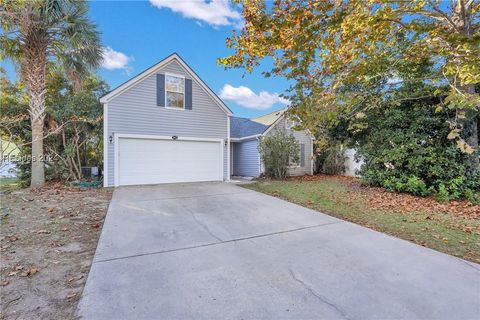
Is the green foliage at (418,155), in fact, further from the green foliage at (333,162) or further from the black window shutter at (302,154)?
the black window shutter at (302,154)

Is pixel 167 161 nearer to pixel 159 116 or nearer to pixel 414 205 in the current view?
pixel 159 116

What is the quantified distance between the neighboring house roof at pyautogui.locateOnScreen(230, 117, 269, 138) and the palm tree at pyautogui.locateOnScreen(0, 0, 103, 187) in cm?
870

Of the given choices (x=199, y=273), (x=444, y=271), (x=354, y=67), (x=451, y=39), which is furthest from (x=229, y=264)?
(x=354, y=67)

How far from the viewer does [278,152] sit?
1279 centimetres

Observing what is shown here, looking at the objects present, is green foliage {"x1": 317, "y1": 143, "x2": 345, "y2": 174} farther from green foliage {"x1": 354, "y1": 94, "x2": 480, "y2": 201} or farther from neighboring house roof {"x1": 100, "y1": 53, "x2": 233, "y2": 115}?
neighboring house roof {"x1": 100, "y1": 53, "x2": 233, "y2": 115}

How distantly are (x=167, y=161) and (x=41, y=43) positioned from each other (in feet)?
20.5

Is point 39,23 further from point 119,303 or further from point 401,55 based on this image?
point 401,55

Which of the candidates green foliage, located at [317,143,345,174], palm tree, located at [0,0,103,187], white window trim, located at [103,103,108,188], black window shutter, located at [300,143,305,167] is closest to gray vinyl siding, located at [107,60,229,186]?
white window trim, located at [103,103,108,188]

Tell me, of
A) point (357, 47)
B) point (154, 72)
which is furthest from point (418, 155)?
point (154, 72)

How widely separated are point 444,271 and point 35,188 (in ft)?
37.9

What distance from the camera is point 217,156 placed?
12203mm

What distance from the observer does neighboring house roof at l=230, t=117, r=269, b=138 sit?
48.5 ft

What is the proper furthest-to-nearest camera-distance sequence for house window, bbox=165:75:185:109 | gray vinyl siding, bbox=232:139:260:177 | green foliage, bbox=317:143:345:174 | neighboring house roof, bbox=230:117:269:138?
green foliage, bbox=317:143:345:174 → neighboring house roof, bbox=230:117:269:138 → gray vinyl siding, bbox=232:139:260:177 → house window, bbox=165:75:185:109

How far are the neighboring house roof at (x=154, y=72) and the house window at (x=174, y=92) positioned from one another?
55cm
